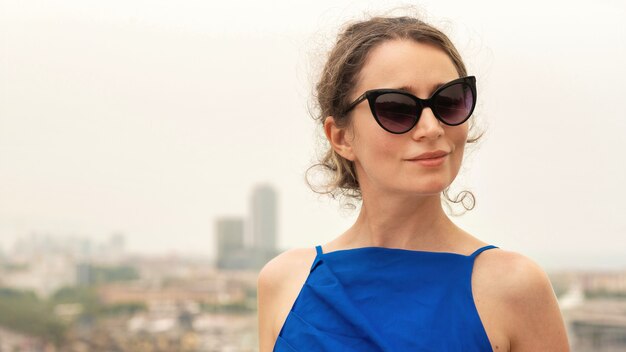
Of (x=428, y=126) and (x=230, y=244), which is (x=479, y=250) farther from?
(x=230, y=244)

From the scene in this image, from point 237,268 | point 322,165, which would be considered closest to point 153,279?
point 237,268

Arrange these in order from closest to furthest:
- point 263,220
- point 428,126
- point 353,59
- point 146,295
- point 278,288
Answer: point 428,126
point 353,59
point 278,288
point 146,295
point 263,220

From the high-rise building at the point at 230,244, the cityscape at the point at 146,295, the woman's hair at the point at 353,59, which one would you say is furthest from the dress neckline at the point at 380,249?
the high-rise building at the point at 230,244

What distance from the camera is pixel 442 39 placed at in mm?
1184

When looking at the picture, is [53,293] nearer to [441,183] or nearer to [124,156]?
[124,156]

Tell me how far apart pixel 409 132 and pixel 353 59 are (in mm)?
155

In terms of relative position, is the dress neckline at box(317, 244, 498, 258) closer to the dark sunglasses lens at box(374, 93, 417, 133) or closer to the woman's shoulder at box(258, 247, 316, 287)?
the woman's shoulder at box(258, 247, 316, 287)

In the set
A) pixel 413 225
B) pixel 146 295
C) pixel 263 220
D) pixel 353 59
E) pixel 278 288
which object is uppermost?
pixel 353 59

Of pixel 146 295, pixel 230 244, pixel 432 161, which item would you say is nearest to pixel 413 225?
pixel 432 161

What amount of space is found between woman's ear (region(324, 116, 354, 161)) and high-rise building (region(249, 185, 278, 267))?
→ 47.9 metres

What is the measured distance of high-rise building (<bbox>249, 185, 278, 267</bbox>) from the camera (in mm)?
51312

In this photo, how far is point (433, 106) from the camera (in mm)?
1120

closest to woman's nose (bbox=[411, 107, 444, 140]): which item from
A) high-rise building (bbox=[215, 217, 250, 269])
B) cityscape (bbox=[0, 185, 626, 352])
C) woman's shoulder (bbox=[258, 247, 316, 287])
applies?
woman's shoulder (bbox=[258, 247, 316, 287])

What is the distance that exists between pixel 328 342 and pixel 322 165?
37cm
